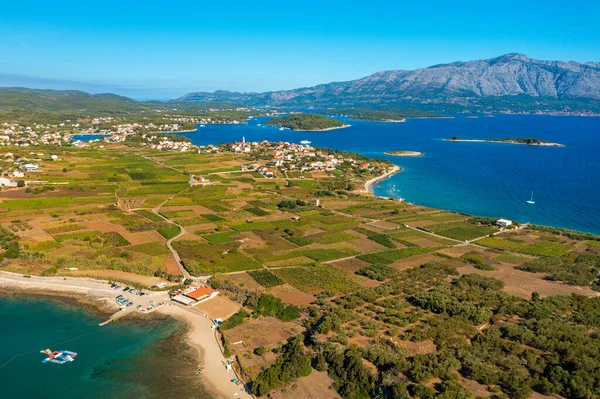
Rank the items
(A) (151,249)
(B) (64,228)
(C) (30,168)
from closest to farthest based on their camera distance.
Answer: (A) (151,249) < (B) (64,228) < (C) (30,168)

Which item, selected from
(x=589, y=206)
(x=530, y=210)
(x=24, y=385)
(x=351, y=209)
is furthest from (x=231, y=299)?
(x=589, y=206)

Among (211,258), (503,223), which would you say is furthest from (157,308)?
(503,223)

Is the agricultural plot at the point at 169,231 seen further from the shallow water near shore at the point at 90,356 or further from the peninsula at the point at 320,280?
the shallow water near shore at the point at 90,356

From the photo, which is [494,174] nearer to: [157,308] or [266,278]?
[266,278]

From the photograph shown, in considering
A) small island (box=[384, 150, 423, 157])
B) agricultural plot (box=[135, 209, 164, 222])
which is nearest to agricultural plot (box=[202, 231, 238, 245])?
agricultural plot (box=[135, 209, 164, 222])

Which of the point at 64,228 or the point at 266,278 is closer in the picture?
the point at 266,278

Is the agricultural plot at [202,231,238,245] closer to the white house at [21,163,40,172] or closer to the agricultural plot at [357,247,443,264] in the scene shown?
the agricultural plot at [357,247,443,264]

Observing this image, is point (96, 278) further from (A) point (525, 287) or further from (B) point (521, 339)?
(A) point (525, 287)
